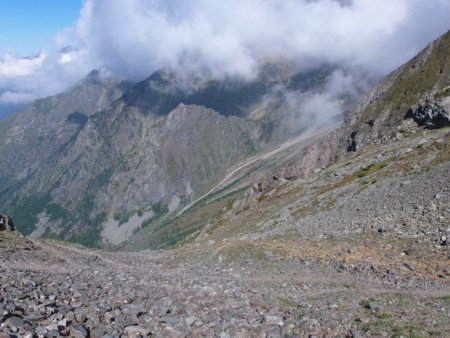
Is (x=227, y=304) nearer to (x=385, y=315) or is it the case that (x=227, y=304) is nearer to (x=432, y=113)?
(x=385, y=315)

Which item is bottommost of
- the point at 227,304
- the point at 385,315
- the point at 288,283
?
the point at 385,315

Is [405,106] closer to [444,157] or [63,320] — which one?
[444,157]

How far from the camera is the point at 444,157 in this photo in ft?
202

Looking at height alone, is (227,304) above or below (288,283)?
above

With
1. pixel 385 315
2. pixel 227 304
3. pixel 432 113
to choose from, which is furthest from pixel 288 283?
pixel 432 113

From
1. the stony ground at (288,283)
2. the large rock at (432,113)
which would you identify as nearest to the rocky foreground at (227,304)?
the stony ground at (288,283)

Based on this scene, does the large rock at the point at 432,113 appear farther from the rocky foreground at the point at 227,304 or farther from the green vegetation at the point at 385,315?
the green vegetation at the point at 385,315

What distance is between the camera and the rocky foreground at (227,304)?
18984 millimetres

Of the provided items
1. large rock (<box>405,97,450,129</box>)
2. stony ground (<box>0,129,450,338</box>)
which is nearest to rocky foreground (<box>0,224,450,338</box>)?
stony ground (<box>0,129,450,338</box>)

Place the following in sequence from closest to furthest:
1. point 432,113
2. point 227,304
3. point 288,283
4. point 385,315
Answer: point 385,315, point 227,304, point 288,283, point 432,113

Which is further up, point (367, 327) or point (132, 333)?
point (132, 333)

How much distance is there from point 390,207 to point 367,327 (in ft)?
101

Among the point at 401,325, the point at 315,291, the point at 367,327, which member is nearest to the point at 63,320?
the point at 367,327

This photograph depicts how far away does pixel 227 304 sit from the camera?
962 inches
